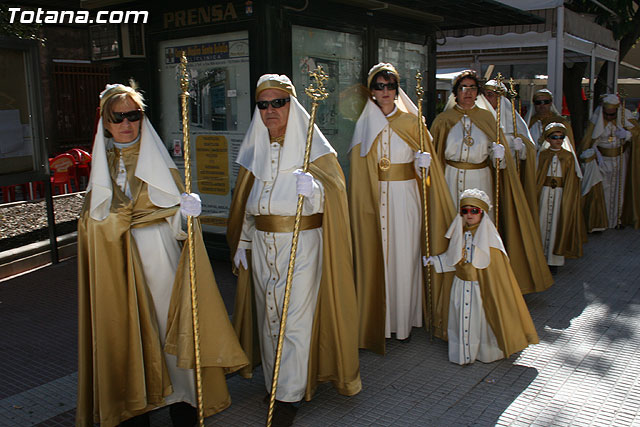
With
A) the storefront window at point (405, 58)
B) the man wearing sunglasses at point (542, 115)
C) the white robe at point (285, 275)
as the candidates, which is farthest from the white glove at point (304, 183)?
the man wearing sunglasses at point (542, 115)

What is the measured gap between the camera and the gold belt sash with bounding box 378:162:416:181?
506 centimetres

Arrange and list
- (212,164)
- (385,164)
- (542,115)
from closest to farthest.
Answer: (385,164) → (212,164) → (542,115)

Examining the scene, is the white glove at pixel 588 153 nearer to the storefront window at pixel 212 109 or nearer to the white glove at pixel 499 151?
the white glove at pixel 499 151

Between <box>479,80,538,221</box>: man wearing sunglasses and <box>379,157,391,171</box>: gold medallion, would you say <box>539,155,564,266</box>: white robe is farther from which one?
<box>379,157,391,171</box>: gold medallion

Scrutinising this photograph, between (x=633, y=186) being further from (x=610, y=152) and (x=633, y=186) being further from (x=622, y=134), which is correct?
(x=622, y=134)

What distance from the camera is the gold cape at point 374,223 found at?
4898mm

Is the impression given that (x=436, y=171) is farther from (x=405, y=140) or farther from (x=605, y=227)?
(x=605, y=227)

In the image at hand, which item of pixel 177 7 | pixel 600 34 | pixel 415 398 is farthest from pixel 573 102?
pixel 415 398

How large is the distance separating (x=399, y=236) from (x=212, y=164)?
2968 millimetres

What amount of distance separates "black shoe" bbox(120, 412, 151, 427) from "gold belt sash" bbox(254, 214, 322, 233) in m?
1.31

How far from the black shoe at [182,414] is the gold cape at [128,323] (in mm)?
183

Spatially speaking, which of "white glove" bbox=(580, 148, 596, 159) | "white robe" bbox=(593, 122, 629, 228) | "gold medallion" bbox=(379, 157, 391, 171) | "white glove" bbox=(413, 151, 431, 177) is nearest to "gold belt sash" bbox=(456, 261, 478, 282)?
"white glove" bbox=(413, 151, 431, 177)

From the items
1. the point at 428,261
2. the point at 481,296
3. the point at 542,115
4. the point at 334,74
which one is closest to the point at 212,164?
the point at 334,74

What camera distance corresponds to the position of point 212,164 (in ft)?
23.8
